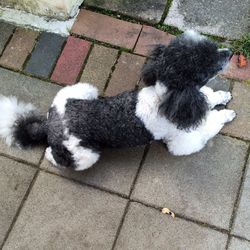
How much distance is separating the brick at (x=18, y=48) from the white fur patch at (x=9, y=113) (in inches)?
17.1

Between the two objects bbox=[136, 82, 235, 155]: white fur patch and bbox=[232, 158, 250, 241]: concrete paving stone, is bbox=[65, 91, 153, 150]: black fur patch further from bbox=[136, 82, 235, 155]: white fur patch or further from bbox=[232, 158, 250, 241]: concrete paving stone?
bbox=[232, 158, 250, 241]: concrete paving stone

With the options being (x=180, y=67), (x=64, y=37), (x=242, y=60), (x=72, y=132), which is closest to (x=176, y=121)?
(x=180, y=67)

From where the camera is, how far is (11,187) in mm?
3027

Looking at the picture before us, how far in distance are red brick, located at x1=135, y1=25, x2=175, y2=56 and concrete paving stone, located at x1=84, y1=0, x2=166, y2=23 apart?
10 centimetres

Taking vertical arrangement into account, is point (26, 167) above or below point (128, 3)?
below

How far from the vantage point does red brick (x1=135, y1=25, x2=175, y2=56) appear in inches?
133

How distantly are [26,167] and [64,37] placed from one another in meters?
1.05

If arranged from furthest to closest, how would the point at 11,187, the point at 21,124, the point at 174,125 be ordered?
1. the point at 11,187
2. the point at 21,124
3. the point at 174,125

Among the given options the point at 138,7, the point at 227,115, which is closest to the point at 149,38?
the point at 138,7

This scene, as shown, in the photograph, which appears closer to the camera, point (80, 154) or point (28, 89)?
point (80, 154)

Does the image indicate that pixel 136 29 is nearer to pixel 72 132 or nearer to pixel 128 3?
pixel 128 3

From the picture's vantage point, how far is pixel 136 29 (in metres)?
3.47

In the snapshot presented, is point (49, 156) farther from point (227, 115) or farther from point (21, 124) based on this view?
point (227, 115)

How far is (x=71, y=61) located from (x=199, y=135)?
3.62ft
